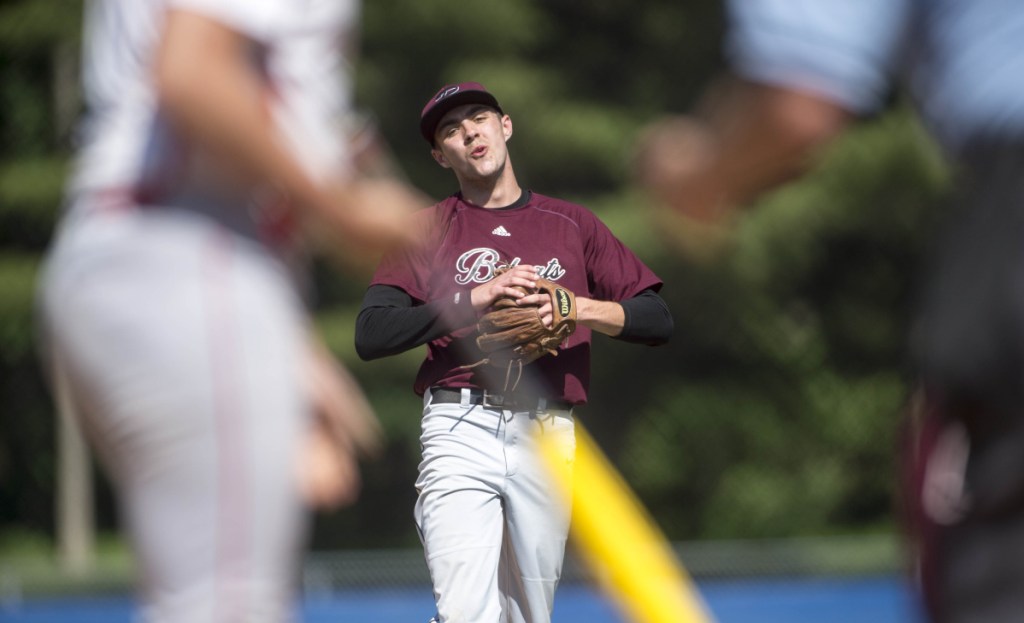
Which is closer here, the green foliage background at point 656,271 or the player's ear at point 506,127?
the player's ear at point 506,127

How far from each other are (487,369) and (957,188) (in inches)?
79.3

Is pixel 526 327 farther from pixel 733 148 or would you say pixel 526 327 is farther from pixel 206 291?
pixel 206 291

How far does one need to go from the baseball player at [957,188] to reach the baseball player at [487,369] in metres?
1.81

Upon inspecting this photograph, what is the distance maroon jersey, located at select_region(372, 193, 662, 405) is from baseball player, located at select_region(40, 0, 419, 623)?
1.78m

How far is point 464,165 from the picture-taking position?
4.11m

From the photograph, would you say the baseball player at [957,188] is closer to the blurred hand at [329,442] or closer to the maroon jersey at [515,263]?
the blurred hand at [329,442]

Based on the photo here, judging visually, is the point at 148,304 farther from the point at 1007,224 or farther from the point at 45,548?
the point at 45,548

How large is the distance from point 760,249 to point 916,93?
1494 cm

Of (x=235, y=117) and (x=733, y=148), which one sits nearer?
(x=235, y=117)

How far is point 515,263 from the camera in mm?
4062

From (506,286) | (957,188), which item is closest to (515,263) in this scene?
(506,286)

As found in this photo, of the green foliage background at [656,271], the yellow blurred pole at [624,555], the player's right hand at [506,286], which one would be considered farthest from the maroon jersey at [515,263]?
the green foliage background at [656,271]

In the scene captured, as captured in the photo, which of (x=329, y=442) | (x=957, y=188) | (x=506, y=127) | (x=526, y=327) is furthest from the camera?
(x=506, y=127)

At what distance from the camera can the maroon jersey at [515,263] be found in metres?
4.08
